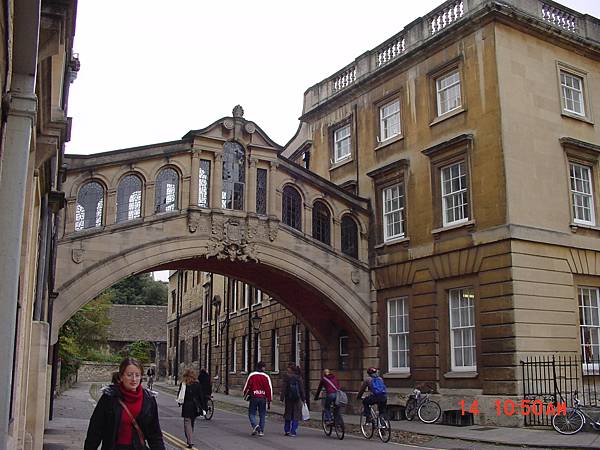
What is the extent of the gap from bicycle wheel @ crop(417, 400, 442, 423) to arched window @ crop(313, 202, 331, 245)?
685cm

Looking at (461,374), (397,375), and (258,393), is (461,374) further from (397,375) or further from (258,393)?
(258,393)

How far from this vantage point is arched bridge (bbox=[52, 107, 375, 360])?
66.3ft

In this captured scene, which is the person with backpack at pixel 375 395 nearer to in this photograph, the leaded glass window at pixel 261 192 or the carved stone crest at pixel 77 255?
the leaded glass window at pixel 261 192

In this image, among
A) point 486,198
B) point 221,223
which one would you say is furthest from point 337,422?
point 486,198

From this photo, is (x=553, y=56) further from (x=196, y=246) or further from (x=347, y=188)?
(x=196, y=246)

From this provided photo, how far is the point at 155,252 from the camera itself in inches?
827

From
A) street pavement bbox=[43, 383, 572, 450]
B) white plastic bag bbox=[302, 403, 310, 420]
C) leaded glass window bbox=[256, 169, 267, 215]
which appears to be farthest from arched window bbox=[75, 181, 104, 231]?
white plastic bag bbox=[302, 403, 310, 420]

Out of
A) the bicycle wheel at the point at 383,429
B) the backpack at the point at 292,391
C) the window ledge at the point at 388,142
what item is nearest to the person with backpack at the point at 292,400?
the backpack at the point at 292,391

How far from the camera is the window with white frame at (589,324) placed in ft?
66.3

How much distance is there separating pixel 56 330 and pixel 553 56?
56.3ft

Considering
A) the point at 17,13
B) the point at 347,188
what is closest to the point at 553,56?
the point at 347,188

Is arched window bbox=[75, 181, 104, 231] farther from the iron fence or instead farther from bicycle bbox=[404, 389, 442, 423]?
the iron fence

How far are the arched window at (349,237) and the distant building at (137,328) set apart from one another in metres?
47.2

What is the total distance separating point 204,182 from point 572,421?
12.8 meters
